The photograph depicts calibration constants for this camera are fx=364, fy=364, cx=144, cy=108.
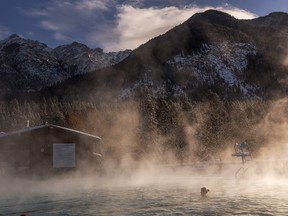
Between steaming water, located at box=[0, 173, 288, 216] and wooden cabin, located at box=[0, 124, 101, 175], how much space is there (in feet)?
21.3

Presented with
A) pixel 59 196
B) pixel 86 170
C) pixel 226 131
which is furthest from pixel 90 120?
pixel 59 196

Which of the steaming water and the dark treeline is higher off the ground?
the dark treeline

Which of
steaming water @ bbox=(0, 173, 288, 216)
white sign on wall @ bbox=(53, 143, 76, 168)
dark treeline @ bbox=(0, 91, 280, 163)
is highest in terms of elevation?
dark treeline @ bbox=(0, 91, 280, 163)

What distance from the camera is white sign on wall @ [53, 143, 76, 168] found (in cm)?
3878

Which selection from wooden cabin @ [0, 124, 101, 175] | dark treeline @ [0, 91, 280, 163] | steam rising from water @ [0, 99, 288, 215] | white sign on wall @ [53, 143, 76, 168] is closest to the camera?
steam rising from water @ [0, 99, 288, 215]

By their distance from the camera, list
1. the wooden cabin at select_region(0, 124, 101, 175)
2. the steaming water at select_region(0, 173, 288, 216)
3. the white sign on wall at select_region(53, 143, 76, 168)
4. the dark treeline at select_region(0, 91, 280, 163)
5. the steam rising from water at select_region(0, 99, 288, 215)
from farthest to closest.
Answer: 1. the dark treeline at select_region(0, 91, 280, 163)
2. the white sign on wall at select_region(53, 143, 76, 168)
3. the wooden cabin at select_region(0, 124, 101, 175)
4. the steam rising from water at select_region(0, 99, 288, 215)
5. the steaming water at select_region(0, 173, 288, 216)

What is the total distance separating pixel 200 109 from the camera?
83688 millimetres

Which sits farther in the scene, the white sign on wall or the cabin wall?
the white sign on wall

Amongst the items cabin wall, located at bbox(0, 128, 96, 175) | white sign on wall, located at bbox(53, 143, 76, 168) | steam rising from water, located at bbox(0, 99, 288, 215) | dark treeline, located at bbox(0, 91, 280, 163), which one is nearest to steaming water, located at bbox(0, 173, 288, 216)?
steam rising from water, located at bbox(0, 99, 288, 215)

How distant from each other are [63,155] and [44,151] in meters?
2.02

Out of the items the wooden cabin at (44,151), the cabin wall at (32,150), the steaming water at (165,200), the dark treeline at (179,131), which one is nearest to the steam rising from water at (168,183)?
the steaming water at (165,200)

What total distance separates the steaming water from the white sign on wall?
778 cm

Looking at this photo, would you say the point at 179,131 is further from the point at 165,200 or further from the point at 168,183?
the point at 165,200

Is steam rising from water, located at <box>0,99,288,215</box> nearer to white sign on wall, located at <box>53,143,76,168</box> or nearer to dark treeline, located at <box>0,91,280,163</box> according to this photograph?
dark treeline, located at <box>0,91,280,163</box>
